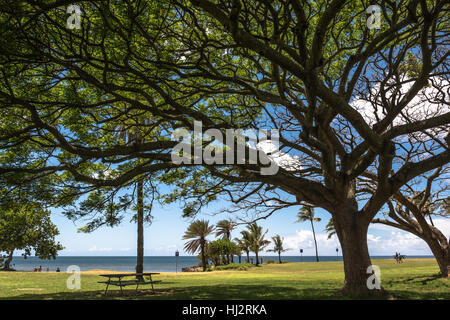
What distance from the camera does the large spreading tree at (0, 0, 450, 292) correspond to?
6242 mm

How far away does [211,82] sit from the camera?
34.4ft

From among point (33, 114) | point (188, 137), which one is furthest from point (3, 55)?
point (188, 137)

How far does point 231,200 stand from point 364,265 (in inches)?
182

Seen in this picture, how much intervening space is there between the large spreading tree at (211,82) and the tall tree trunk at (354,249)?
3 centimetres

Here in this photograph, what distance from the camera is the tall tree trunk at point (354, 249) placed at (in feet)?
30.8

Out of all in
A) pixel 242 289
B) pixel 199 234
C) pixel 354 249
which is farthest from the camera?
pixel 199 234

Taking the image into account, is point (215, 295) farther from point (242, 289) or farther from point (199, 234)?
point (199, 234)

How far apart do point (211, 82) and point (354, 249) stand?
707 centimetres

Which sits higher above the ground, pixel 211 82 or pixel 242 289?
pixel 211 82

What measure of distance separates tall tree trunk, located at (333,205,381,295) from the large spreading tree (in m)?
0.03

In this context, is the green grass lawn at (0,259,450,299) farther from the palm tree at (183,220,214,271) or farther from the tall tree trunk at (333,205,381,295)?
the palm tree at (183,220,214,271)

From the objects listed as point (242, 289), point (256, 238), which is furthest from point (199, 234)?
point (242, 289)

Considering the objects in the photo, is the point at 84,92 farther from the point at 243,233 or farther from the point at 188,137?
the point at 243,233

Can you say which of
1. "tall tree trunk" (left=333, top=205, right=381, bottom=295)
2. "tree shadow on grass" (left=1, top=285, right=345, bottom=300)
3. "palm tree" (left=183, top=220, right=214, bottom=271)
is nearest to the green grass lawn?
"tree shadow on grass" (left=1, top=285, right=345, bottom=300)
